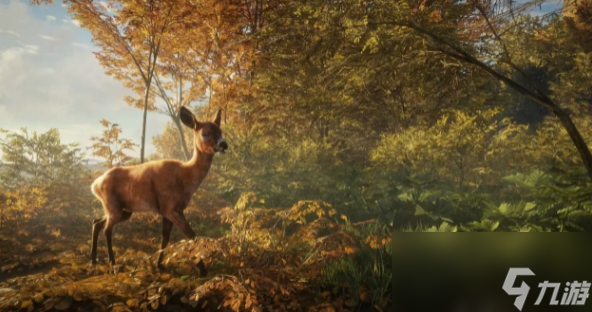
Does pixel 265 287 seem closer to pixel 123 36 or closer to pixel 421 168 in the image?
pixel 421 168

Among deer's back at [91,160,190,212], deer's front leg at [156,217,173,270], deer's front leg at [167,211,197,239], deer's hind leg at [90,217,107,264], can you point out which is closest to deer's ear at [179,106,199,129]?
deer's back at [91,160,190,212]

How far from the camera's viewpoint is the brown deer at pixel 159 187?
300cm

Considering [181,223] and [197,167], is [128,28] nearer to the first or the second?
[197,167]

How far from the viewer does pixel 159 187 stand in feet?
9.91

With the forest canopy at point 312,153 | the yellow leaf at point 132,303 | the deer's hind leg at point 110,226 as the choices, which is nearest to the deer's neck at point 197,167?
the forest canopy at point 312,153

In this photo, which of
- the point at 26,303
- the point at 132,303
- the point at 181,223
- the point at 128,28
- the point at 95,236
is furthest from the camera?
the point at 128,28

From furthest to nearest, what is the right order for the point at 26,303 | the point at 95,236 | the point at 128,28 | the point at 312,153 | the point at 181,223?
1. the point at 312,153
2. the point at 128,28
3. the point at 95,236
4. the point at 181,223
5. the point at 26,303

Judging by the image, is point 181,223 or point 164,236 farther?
point 164,236

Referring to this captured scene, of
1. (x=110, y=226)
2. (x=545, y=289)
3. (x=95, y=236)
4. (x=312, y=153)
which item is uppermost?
(x=312, y=153)

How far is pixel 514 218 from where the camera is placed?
3.67m

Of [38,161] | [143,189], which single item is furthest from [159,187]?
[38,161]

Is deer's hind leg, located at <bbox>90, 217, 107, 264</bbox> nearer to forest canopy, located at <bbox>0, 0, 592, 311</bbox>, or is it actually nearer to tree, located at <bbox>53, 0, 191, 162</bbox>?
forest canopy, located at <bbox>0, 0, 592, 311</bbox>

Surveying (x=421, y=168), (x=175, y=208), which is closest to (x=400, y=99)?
(x=421, y=168)

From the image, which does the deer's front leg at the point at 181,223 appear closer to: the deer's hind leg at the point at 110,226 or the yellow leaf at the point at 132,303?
the deer's hind leg at the point at 110,226
